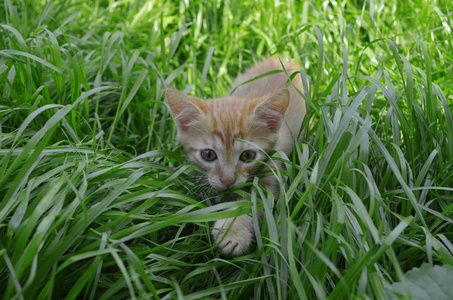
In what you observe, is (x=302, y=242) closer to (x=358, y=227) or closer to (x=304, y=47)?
(x=358, y=227)

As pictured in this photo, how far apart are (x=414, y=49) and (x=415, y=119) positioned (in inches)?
39.1

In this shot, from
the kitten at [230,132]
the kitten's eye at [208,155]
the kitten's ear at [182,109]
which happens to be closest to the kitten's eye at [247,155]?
the kitten at [230,132]

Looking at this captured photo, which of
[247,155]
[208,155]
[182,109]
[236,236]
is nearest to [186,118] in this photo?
[182,109]

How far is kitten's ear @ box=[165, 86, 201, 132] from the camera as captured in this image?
1.74m

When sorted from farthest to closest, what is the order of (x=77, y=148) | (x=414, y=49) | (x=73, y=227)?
1. (x=414, y=49)
2. (x=77, y=148)
3. (x=73, y=227)

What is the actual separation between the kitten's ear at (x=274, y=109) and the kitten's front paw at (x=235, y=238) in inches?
19.8

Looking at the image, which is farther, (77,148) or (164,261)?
(77,148)

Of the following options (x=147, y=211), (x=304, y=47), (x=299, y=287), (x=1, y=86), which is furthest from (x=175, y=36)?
(x=299, y=287)

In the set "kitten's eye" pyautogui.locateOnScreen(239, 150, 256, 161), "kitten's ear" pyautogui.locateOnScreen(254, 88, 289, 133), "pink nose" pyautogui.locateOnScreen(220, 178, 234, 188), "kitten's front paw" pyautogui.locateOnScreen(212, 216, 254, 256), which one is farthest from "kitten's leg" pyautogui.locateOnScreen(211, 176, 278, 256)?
"kitten's ear" pyautogui.locateOnScreen(254, 88, 289, 133)

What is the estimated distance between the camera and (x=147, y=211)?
1505 mm

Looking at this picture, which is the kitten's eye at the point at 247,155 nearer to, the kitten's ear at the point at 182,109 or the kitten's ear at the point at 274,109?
the kitten's ear at the point at 274,109

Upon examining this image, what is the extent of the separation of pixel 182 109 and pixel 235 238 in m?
0.65

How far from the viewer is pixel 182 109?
179cm

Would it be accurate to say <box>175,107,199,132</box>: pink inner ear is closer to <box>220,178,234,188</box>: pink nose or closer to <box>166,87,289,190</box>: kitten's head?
<box>166,87,289,190</box>: kitten's head
